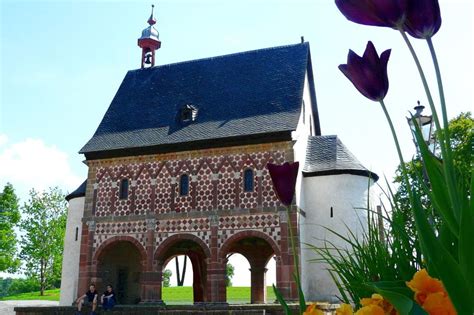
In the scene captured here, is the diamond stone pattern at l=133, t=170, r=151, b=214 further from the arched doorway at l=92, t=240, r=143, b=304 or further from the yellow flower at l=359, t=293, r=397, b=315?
the yellow flower at l=359, t=293, r=397, b=315

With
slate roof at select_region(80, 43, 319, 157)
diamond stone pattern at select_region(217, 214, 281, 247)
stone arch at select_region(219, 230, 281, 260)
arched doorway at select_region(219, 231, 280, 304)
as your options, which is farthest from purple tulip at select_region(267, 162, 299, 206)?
arched doorway at select_region(219, 231, 280, 304)

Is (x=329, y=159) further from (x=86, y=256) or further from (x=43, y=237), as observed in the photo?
(x=43, y=237)

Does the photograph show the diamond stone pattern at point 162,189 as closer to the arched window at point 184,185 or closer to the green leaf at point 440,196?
Result: the arched window at point 184,185

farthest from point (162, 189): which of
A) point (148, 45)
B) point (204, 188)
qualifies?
point (148, 45)

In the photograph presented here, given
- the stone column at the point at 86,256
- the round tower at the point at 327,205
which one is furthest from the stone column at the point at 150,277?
the round tower at the point at 327,205

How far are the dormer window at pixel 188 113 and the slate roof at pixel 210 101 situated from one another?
0.26 meters

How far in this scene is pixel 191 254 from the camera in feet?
80.6

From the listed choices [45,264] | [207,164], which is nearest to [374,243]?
[207,164]

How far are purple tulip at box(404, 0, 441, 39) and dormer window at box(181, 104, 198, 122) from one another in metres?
20.6

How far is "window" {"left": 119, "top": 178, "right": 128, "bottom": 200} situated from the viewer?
21.3 metres

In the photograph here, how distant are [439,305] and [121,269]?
22.7 m

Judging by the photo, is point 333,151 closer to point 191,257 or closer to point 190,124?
point 190,124

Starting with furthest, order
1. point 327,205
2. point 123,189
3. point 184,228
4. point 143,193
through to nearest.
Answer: point 123,189 < point 143,193 < point 327,205 < point 184,228

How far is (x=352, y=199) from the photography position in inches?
788
